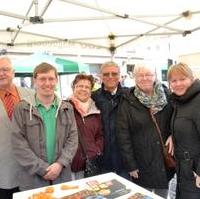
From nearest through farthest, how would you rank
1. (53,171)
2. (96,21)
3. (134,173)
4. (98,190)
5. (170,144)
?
(98,190), (53,171), (170,144), (134,173), (96,21)

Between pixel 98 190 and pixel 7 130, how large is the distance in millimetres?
770

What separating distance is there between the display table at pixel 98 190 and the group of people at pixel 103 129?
0.24 m

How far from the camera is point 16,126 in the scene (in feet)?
6.24

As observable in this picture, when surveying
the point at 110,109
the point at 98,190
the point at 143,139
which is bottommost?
the point at 98,190

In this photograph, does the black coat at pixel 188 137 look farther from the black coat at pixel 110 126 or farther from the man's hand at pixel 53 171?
the man's hand at pixel 53 171

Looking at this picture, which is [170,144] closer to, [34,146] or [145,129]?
[145,129]

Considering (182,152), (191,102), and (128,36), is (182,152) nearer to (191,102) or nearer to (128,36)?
(191,102)

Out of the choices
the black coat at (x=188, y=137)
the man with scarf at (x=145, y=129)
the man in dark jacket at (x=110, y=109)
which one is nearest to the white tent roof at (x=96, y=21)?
the man in dark jacket at (x=110, y=109)

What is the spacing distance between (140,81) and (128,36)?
190 centimetres

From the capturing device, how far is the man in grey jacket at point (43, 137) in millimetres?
A: 1873

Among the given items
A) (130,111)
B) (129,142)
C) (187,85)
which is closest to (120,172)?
(129,142)

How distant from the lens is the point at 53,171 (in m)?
1.85

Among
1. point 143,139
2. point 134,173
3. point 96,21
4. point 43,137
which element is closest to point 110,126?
point 143,139

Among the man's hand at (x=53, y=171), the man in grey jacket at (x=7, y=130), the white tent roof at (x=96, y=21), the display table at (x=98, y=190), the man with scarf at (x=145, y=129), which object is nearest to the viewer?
the display table at (x=98, y=190)
